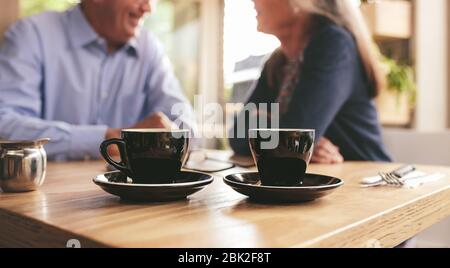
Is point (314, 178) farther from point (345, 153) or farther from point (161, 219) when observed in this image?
point (345, 153)

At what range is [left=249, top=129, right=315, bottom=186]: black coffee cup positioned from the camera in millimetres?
609

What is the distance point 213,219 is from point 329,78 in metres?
0.82

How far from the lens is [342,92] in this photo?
1.23 metres

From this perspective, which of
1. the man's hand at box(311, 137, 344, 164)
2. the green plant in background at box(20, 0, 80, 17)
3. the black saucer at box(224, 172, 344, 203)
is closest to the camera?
the black saucer at box(224, 172, 344, 203)

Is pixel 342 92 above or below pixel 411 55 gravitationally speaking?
below

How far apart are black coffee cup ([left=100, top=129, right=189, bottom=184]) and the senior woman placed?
61 centimetres

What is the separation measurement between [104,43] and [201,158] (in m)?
0.83

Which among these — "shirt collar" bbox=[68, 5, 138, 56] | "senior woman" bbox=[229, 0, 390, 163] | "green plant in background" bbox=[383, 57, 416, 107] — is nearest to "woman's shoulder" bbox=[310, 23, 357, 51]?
"senior woman" bbox=[229, 0, 390, 163]

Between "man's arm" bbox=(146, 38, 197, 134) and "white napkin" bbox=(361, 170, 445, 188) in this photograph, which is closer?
"white napkin" bbox=(361, 170, 445, 188)

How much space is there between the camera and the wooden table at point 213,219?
0.39 metres

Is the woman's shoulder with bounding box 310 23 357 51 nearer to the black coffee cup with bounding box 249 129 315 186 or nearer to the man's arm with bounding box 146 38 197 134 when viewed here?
the man's arm with bounding box 146 38 197 134

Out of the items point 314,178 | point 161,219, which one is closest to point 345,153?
point 314,178

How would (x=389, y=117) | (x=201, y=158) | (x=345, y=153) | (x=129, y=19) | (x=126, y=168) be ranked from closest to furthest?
(x=126, y=168) < (x=201, y=158) < (x=345, y=153) < (x=129, y=19) < (x=389, y=117)

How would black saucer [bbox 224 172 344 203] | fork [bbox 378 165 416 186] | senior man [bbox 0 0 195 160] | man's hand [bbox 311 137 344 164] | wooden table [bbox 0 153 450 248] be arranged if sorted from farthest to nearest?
1. senior man [bbox 0 0 195 160]
2. man's hand [bbox 311 137 344 164]
3. fork [bbox 378 165 416 186]
4. black saucer [bbox 224 172 344 203]
5. wooden table [bbox 0 153 450 248]
